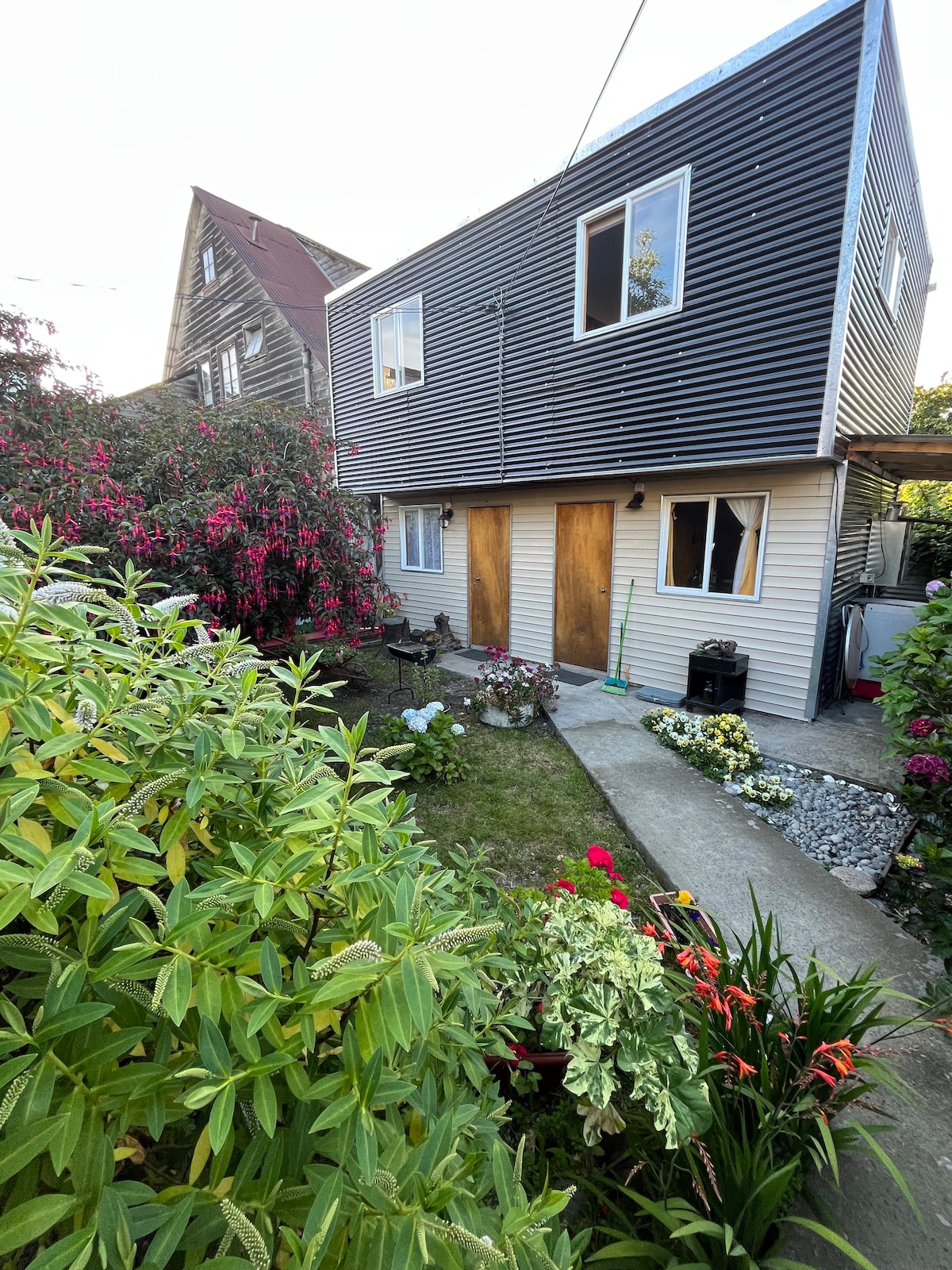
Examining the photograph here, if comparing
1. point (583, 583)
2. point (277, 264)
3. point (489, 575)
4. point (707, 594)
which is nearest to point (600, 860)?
point (707, 594)

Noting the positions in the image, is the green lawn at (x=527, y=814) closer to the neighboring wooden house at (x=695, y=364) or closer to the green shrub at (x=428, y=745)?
the green shrub at (x=428, y=745)

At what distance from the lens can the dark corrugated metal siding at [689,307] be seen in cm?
441

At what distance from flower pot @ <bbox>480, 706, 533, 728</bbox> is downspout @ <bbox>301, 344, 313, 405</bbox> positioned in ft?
27.6

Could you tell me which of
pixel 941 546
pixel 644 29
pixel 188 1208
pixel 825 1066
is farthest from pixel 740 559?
pixel 941 546

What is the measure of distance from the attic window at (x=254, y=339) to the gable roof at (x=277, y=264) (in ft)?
2.62

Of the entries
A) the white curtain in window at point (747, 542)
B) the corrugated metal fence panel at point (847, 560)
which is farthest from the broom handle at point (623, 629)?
the corrugated metal fence panel at point (847, 560)

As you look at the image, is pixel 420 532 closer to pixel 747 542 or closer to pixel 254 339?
pixel 747 542

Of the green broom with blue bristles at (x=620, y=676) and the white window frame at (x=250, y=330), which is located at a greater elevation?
the white window frame at (x=250, y=330)

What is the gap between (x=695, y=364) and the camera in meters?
5.18

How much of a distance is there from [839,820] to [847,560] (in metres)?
3.49

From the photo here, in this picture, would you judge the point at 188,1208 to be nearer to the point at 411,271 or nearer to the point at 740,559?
the point at 740,559

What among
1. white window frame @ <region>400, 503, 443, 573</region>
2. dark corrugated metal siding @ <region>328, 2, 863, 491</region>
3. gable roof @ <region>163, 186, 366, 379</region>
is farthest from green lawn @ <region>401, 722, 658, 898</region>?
gable roof @ <region>163, 186, 366, 379</region>

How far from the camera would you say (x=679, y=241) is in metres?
5.18

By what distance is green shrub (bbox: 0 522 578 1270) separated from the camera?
542mm
